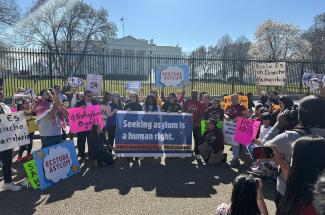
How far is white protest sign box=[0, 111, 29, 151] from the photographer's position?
6.92 metres

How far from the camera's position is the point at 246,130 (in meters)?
8.85

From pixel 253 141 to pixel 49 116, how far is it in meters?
4.45

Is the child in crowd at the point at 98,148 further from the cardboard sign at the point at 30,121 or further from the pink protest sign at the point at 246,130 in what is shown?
the pink protest sign at the point at 246,130

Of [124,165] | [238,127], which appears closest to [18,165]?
[124,165]

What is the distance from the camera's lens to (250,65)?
72.2 feet

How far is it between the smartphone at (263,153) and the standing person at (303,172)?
1.93 feet

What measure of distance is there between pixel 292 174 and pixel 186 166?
643 centimetres

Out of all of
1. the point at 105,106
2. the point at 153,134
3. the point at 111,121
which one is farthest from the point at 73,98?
the point at 153,134

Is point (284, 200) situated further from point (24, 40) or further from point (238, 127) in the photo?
point (24, 40)

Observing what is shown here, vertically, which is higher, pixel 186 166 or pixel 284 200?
pixel 284 200

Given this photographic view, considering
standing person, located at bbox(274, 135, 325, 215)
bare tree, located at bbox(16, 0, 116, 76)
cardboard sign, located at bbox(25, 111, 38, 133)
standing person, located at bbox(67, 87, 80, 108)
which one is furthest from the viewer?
bare tree, located at bbox(16, 0, 116, 76)

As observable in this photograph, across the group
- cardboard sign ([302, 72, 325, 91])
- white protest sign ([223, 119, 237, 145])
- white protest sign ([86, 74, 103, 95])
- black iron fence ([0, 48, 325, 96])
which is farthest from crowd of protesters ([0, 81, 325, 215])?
black iron fence ([0, 48, 325, 96])

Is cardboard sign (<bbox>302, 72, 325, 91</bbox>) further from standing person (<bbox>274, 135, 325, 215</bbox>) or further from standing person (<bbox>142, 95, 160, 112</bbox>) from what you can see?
standing person (<bbox>274, 135, 325, 215</bbox>)

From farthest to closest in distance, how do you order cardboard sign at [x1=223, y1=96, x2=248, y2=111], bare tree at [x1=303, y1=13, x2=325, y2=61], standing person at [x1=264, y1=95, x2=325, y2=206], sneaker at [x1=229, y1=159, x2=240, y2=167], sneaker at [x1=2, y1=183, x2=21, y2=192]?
Answer: bare tree at [x1=303, y1=13, x2=325, y2=61] < cardboard sign at [x1=223, y1=96, x2=248, y2=111] < sneaker at [x1=229, y1=159, x2=240, y2=167] < sneaker at [x1=2, y1=183, x2=21, y2=192] < standing person at [x1=264, y1=95, x2=325, y2=206]
